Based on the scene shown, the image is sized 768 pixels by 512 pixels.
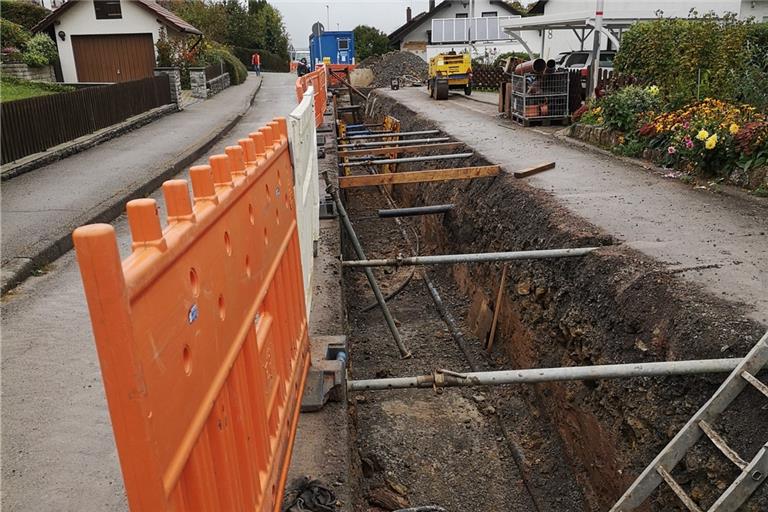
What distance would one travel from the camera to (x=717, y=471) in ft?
11.0

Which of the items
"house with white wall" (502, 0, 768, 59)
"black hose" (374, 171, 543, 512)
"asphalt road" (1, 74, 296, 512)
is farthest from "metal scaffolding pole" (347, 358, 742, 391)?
"house with white wall" (502, 0, 768, 59)

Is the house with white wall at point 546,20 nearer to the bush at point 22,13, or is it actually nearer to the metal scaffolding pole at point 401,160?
the metal scaffolding pole at point 401,160

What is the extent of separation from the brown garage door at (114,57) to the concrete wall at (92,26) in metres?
0.22

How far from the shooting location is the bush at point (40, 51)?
79.7 ft

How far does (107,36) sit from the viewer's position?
26.8 metres

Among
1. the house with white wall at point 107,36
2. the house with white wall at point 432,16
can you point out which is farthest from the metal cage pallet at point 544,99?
the house with white wall at point 432,16

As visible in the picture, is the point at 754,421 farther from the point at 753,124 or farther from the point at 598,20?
the point at 598,20

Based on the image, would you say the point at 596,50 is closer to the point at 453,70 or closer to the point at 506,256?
the point at 506,256

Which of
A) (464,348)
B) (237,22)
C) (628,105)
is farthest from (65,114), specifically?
(237,22)

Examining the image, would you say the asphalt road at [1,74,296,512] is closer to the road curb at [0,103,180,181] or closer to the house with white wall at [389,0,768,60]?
the road curb at [0,103,180,181]

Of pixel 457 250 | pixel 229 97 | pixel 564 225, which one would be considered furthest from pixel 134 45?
pixel 564 225

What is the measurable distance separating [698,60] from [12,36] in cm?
2486

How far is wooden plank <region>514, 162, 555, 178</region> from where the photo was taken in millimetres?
8641

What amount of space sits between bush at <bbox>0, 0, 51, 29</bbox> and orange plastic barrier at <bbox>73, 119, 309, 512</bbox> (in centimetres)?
3174
